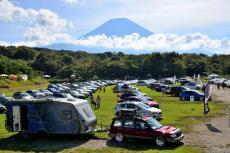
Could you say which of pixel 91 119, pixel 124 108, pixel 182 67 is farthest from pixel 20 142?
pixel 182 67

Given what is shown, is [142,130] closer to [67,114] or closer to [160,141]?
[160,141]

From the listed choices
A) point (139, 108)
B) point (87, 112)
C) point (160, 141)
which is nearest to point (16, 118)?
point (87, 112)

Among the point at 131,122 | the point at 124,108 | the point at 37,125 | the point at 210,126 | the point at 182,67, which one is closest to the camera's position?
the point at 131,122

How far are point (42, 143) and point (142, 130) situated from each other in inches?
241

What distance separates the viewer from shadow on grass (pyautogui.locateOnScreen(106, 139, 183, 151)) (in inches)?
959

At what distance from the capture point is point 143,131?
2511cm

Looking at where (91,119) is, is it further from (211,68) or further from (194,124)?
(211,68)

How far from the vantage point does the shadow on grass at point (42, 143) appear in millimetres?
25016

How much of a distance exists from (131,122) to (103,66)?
135182 millimetres

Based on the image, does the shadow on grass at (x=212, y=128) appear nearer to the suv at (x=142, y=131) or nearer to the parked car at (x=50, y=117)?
the suv at (x=142, y=131)

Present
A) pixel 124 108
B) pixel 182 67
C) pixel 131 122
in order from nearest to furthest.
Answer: pixel 131 122, pixel 124 108, pixel 182 67

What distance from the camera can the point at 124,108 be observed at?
36938 mm

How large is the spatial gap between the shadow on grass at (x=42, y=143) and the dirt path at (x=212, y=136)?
6406 millimetres

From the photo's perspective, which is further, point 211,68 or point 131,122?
point 211,68
